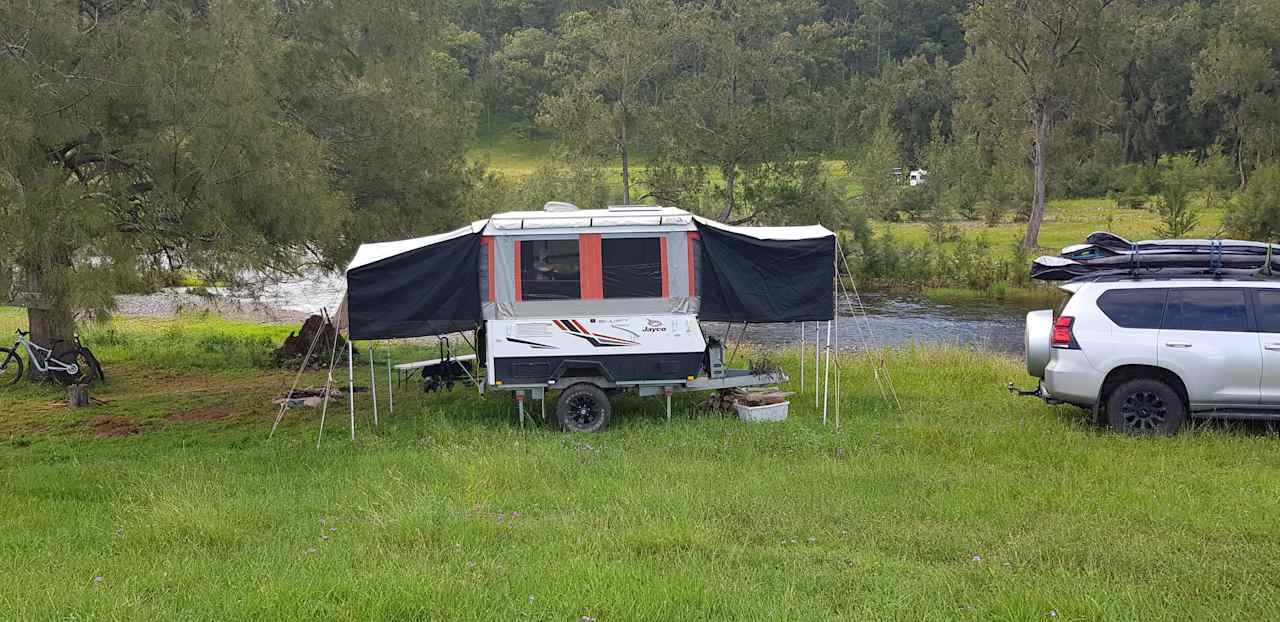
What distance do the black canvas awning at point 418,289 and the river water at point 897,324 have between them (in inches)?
396

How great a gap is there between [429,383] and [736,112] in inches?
939

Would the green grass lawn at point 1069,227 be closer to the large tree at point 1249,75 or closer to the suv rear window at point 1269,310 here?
the large tree at point 1249,75

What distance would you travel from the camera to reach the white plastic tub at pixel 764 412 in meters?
11.7

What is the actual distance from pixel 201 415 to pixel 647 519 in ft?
27.2

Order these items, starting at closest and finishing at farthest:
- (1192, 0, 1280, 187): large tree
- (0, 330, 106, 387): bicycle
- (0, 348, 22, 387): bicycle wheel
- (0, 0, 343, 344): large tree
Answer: (0, 0, 343, 344): large tree
(0, 330, 106, 387): bicycle
(0, 348, 22, 387): bicycle wheel
(1192, 0, 1280, 187): large tree

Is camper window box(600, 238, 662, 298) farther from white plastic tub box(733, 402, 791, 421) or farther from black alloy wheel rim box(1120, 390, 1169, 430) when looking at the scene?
black alloy wheel rim box(1120, 390, 1169, 430)

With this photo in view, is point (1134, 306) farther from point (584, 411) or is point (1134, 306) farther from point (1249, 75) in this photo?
point (1249, 75)

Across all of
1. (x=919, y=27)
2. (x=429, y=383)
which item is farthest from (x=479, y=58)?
(x=429, y=383)

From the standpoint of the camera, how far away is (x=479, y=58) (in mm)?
89188

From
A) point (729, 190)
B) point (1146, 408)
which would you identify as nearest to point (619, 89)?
point (729, 190)

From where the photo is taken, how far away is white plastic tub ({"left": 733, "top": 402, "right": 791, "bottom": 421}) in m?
11.7

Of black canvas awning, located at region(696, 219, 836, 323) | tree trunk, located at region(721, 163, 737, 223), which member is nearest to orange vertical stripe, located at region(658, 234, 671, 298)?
Result: black canvas awning, located at region(696, 219, 836, 323)

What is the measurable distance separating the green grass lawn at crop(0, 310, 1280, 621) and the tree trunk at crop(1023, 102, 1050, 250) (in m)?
30.2

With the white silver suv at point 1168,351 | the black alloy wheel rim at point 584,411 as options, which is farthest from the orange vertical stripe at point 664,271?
the white silver suv at point 1168,351
